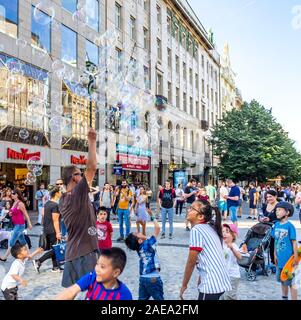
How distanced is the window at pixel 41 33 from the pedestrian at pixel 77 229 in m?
15.4

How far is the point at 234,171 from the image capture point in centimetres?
3328

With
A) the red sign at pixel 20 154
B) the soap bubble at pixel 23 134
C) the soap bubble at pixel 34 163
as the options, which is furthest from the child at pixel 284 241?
the soap bubble at pixel 23 134

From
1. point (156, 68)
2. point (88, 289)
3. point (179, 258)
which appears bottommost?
point (179, 258)

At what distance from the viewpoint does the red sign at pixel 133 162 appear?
2278 cm

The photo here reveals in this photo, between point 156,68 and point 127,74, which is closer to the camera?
point 127,74

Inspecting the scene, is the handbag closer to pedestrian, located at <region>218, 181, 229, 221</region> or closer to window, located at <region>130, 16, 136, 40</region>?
pedestrian, located at <region>218, 181, 229, 221</region>

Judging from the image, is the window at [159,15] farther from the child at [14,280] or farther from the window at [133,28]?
the child at [14,280]

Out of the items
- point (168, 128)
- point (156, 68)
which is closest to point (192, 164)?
point (168, 128)

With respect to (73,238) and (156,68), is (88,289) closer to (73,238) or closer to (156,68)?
(73,238)

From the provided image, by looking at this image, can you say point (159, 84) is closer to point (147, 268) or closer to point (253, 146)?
point (253, 146)

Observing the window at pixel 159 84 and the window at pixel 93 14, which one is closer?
the window at pixel 93 14

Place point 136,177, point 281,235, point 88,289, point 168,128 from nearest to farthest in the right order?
point 88,289 < point 281,235 < point 136,177 < point 168,128

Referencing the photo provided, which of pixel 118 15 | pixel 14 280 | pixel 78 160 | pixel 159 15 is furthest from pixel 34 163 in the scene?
pixel 159 15
